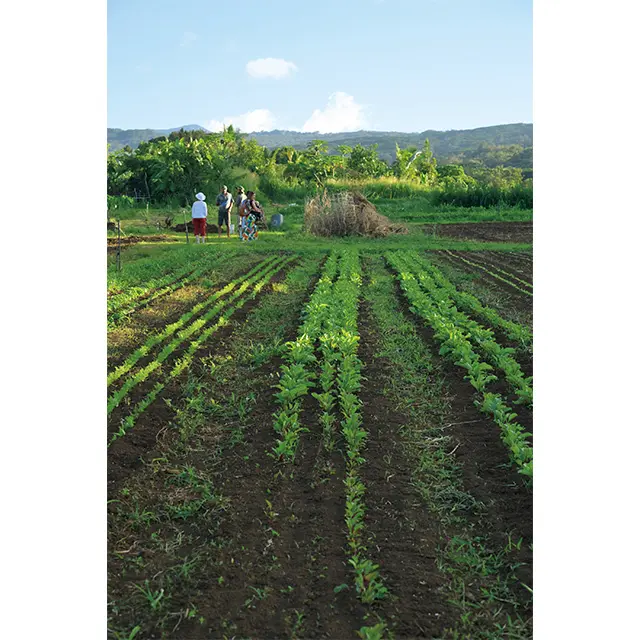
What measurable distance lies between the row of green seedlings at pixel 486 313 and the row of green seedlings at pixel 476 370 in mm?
354

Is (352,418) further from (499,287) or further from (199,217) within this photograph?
(199,217)

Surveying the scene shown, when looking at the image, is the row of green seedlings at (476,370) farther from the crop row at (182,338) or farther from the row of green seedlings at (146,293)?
the row of green seedlings at (146,293)

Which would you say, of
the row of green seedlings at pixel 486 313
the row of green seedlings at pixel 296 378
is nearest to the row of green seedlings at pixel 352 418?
the row of green seedlings at pixel 296 378

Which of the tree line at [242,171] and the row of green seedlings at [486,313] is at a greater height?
the tree line at [242,171]

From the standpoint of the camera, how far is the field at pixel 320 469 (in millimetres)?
2410

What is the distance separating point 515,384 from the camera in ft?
15.1

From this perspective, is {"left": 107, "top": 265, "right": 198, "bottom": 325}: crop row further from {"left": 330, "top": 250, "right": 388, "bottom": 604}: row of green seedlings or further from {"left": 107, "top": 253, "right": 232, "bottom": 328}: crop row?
{"left": 330, "top": 250, "right": 388, "bottom": 604}: row of green seedlings

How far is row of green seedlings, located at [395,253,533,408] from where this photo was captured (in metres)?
4.51

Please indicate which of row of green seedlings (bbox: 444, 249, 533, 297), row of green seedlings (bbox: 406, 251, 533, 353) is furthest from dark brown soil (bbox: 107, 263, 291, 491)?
row of green seedlings (bbox: 444, 249, 533, 297)

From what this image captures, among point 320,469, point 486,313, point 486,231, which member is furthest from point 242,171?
point 320,469

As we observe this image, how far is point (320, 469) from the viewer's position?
342 centimetres

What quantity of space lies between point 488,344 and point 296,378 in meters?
1.81

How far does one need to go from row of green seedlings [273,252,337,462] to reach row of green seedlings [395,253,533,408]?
1.34m
